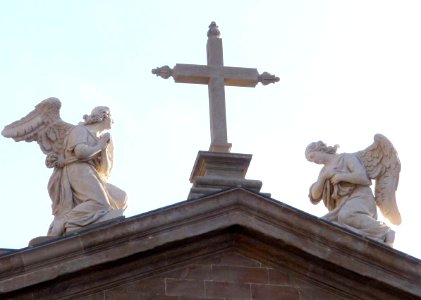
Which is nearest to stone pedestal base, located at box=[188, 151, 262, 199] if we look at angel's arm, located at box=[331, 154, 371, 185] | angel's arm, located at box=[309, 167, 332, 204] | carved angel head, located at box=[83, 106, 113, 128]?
angel's arm, located at box=[309, 167, 332, 204]

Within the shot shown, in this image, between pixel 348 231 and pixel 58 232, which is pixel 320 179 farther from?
pixel 58 232

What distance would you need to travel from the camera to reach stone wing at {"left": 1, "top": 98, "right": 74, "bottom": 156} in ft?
70.3

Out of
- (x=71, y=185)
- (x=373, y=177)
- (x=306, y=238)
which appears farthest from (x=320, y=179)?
(x=71, y=185)

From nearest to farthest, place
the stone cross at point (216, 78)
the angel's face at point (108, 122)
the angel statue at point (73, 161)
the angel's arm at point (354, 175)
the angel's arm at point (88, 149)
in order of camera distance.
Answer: the angel statue at point (73, 161), the angel's arm at point (88, 149), the angel's arm at point (354, 175), the stone cross at point (216, 78), the angel's face at point (108, 122)

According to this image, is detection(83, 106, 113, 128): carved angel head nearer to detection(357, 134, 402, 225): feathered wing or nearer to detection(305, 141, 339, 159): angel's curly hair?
detection(305, 141, 339, 159): angel's curly hair

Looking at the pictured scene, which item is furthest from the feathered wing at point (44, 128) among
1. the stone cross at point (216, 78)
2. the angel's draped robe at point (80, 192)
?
the stone cross at point (216, 78)

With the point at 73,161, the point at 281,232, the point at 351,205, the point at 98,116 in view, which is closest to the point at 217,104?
the point at 98,116

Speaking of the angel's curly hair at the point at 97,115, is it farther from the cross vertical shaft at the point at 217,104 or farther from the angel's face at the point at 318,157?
the angel's face at the point at 318,157

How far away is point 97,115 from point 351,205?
3722mm

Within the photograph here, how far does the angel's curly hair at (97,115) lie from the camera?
22.1 metres

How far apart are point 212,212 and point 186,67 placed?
119 inches

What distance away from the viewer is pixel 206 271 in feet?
65.5

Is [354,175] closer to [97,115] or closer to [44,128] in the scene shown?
[97,115]

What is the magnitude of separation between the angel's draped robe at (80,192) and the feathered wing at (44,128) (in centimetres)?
17
